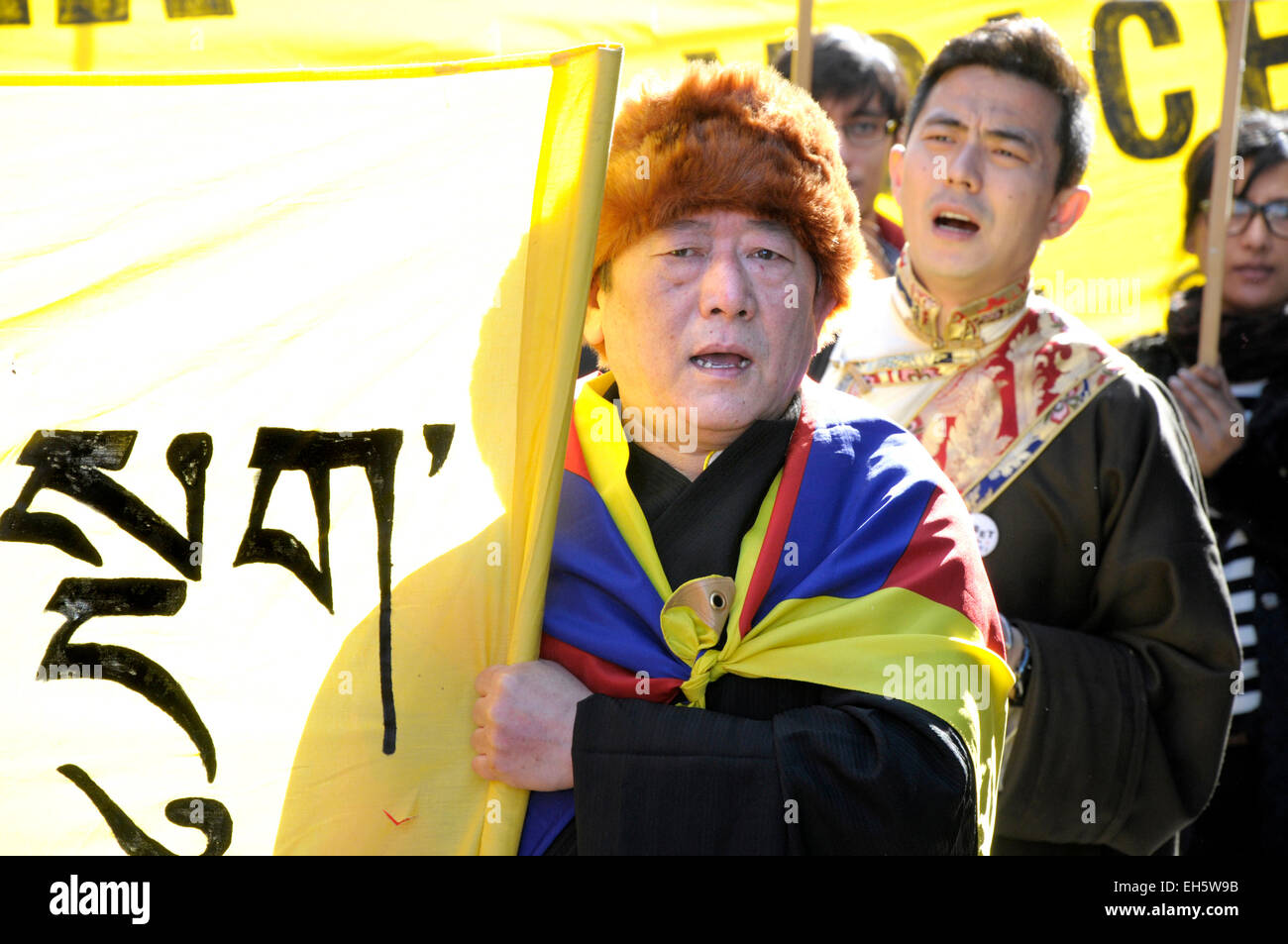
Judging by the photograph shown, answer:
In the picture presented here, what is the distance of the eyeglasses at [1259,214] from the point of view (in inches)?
143

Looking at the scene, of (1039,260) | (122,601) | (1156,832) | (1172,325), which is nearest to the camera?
(122,601)

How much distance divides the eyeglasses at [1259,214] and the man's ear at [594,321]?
2.13 metres

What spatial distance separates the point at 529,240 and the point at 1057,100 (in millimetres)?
1620

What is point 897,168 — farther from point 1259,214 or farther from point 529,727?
point 529,727

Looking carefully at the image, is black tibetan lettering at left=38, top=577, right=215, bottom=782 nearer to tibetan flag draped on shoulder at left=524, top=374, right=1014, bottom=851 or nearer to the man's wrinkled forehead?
tibetan flag draped on shoulder at left=524, top=374, right=1014, bottom=851

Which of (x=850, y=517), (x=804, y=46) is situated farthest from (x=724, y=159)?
(x=804, y=46)

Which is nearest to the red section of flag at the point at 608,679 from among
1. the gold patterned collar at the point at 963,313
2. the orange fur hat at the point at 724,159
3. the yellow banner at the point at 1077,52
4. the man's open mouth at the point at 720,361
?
the man's open mouth at the point at 720,361

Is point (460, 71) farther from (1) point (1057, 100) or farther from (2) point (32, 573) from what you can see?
(1) point (1057, 100)

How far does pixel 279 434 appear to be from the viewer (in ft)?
6.71

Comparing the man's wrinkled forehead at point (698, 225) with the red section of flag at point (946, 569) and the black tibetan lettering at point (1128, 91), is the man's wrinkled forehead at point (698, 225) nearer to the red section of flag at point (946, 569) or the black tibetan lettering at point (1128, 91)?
the red section of flag at point (946, 569)

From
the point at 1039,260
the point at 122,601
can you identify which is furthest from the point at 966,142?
the point at 122,601

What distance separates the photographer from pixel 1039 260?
4.14 meters

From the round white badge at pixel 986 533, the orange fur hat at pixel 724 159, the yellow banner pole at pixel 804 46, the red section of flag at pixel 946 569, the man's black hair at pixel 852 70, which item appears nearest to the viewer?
the red section of flag at pixel 946 569
